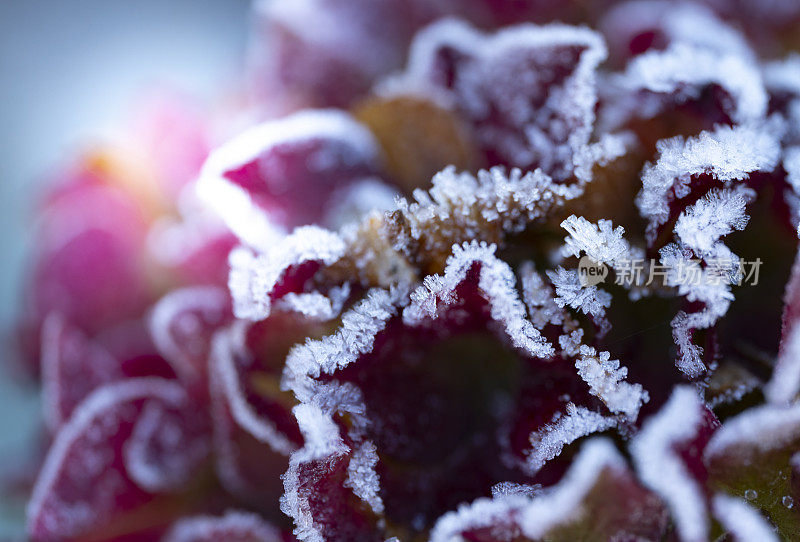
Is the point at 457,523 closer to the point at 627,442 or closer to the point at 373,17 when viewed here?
the point at 627,442

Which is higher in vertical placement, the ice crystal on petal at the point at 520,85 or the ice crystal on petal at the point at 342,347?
the ice crystal on petal at the point at 520,85

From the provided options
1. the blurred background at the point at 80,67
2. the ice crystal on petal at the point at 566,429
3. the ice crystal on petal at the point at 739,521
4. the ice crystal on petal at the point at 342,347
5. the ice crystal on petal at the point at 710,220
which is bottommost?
the ice crystal on petal at the point at 739,521

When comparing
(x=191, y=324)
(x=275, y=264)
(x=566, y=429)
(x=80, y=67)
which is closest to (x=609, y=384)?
(x=566, y=429)

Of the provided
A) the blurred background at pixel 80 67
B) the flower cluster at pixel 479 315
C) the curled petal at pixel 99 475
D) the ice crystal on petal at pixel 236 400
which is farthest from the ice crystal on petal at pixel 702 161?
the blurred background at pixel 80 67

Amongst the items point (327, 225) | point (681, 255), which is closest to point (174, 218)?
point (327, 225)

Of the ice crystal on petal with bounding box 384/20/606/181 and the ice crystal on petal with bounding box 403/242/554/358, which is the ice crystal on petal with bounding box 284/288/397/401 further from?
the ice crystal on petal with bounding box 384/20/606/181

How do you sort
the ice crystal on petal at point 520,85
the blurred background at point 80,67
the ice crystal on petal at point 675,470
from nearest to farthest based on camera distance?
the ice crystal on petal at point 675,470
the ice crystal on petal at point 520,85
the blurred background at point 80,67

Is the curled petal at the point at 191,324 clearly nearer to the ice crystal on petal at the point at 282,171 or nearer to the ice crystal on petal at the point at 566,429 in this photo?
the ice crystal on petal at the point at 282,171

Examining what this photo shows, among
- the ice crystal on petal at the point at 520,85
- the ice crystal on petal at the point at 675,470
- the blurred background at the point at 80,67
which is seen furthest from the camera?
the blurred background at the point at 80,67
